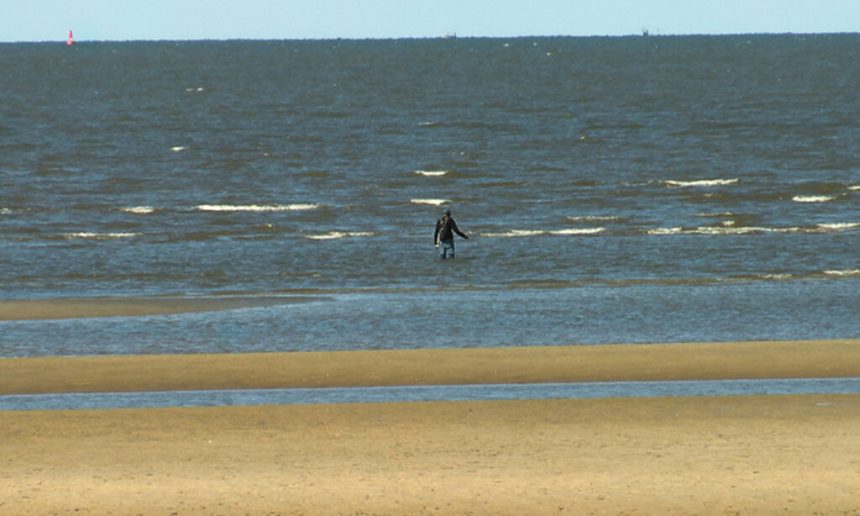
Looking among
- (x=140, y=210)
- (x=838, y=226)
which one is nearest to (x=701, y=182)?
(x=838, y=226)

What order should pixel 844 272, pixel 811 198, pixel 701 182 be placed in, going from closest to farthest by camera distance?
pixel 844 272 → pixel 811 198 → pixel 701 182

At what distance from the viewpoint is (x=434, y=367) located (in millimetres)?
22641

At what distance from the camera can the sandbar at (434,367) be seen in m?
21.5

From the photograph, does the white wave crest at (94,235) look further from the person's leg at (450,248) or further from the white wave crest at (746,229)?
the white wave crest at (746,229)

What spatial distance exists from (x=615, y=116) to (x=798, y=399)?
267 ft

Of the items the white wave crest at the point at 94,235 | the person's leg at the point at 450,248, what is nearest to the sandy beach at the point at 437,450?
the person's leg at the point at 450,248

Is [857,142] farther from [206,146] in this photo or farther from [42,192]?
[42,192]

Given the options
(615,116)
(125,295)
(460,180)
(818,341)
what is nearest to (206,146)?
(460,180)

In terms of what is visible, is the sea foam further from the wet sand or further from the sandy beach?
the sandy beach

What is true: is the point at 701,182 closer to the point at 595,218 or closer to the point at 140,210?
the point at 595,218

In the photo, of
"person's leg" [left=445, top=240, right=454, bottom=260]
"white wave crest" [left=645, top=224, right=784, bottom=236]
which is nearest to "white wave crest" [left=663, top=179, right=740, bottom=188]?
"white wave crest" [left=645, top=224, right=784, bottom=236]

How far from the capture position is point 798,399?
19.4 m

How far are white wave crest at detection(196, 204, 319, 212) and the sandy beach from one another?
100ft

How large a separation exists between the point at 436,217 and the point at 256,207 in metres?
6.71
